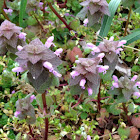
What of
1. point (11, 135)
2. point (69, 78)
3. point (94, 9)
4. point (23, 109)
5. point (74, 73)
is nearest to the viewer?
point (74, 73)

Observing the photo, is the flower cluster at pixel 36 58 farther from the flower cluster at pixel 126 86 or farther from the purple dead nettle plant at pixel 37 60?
the flower cluster at pixel 126 86

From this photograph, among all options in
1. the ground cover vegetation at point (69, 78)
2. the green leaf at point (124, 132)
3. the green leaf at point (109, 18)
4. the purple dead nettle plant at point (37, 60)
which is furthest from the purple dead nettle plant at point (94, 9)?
the green leaf at point (124, 132)

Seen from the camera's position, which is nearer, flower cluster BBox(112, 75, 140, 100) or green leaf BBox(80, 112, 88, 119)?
flower cluster BBox(112, 75, 140, 100)

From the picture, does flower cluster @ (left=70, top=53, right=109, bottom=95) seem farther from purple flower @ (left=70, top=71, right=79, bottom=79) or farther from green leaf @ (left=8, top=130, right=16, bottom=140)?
green leaf @ (left=8, top=130, right=16, bottom=140)

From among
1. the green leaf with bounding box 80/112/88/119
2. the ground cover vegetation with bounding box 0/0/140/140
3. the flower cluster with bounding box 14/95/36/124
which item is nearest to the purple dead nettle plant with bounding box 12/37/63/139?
the ground cover vegetation with bounding box 0/0/140/140

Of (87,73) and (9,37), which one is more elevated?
(9,37)

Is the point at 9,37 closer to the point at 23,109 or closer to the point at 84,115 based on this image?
the point at 23,109

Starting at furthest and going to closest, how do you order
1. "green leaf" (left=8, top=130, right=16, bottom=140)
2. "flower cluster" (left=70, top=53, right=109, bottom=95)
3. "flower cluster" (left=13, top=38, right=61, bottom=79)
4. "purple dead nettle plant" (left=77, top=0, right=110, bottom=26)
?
1. "green leaf" (left=8, top=130, right=16, bottom=140)
2. "purple dead nettle plant" (left=77, top=0, right=110, bottom=26)
3. "flower cluster" (left=70, top=53, right=109, bottom=95)
4. "flower cluster" (left=13, top=38, right=61, bottom=79)

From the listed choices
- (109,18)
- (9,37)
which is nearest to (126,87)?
(109,18)
